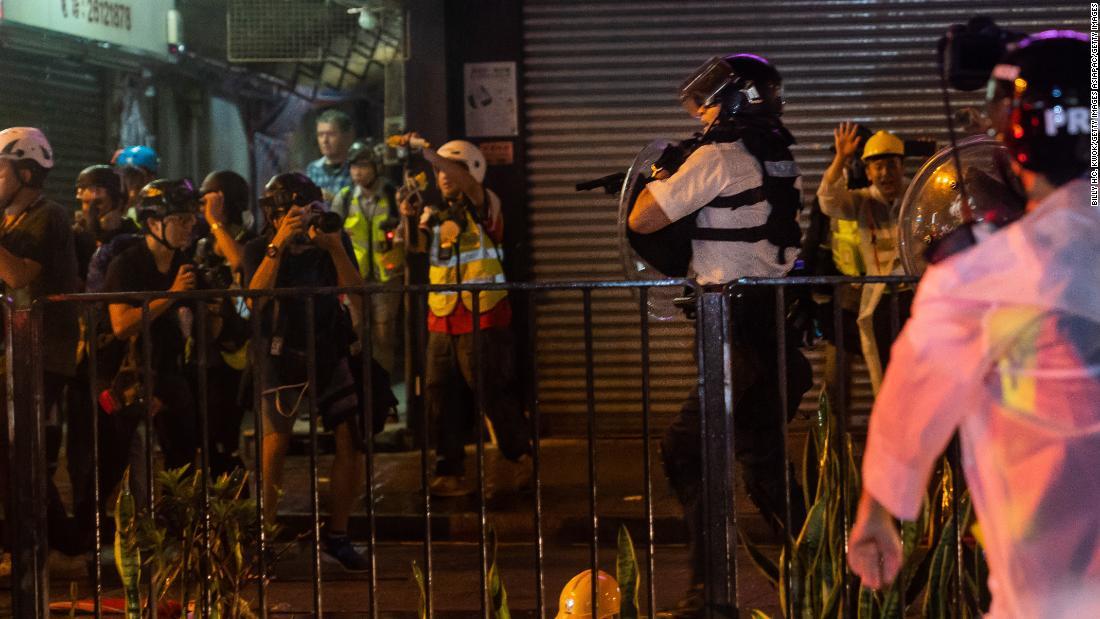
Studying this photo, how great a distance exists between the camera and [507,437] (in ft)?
28.2

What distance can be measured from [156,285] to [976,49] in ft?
17.3

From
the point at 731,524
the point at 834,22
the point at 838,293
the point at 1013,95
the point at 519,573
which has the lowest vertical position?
the point at 519,573

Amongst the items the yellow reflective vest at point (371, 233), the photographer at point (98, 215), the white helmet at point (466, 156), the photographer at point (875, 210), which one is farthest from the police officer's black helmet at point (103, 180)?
the photographer at point (875, 210)

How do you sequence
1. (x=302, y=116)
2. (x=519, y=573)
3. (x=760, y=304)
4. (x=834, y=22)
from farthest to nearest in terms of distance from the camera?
1. (x=302, y=116)
2. (x=834, y=22)
3. (x=519, y=573)
4. (x=760, y=304)

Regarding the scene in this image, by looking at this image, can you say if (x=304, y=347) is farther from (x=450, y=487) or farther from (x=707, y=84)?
(x=707, y=84)

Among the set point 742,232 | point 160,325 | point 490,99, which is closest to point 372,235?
point 490,99

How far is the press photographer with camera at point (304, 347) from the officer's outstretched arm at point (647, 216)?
1.57 metres

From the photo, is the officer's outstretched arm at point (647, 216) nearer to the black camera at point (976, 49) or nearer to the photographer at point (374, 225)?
the black camera at point (976, 49)

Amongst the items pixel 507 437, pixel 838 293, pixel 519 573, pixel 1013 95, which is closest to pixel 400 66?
pixel 507 437

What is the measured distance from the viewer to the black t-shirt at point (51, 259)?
7.08 metres

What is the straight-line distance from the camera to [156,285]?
24.7ft

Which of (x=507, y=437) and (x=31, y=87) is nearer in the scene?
(x=507, y=437)

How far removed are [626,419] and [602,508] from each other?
8.50 feet

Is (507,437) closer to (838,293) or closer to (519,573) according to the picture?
(519,573)
